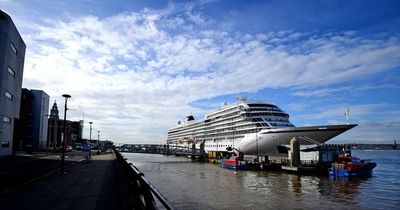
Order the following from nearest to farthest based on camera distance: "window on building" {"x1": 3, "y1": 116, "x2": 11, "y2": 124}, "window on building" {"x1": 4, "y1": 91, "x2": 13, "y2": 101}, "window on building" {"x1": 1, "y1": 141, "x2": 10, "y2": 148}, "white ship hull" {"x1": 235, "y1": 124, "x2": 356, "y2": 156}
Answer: "window on building" {"x1": 1, "y1": 141, "x2": 10, "y2": 148} < "window on building" {"x1": 3, "y1": 116, "x2": 11, "y2": 124} < "window on building" {"x1": 4, "y1": 91, "x2": 13, "y2": 101} < "white ship hull" {"x1": 235, "y1": 124, "x2": 356, "y2": 156}

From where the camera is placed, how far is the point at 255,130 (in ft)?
275

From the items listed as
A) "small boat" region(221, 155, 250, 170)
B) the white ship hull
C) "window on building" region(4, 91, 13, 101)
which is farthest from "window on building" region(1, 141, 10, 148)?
the white ship hull

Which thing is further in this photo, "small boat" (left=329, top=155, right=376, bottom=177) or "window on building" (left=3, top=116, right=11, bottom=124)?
"window on building" (left=3, top=116, right=11, bottom=124)

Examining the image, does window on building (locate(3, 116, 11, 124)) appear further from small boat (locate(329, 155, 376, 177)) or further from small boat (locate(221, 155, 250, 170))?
small boat (locate(329, 155, 376, 177))

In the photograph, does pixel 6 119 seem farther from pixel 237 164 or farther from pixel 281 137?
pixel 281 137

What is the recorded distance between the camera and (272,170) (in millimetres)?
65938

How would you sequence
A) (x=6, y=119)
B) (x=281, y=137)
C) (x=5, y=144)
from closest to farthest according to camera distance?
(x=5, y=144) → (x=6, y=119) → (x=281, y=137)

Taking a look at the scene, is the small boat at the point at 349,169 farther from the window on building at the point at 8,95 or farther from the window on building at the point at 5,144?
the window on building at the point at 8,95

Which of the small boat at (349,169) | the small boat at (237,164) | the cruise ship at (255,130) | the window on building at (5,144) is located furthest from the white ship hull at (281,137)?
the window on building at (5,144)

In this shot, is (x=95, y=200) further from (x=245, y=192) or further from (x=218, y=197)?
(x=245, y=192)

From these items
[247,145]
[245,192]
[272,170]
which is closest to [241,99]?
[247,145]

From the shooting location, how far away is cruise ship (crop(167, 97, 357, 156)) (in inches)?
2783

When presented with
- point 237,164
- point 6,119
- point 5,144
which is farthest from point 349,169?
point 6,119

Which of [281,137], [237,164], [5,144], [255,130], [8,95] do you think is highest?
[8,95]
